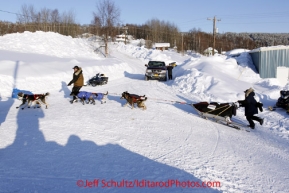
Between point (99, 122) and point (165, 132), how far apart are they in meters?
2.24

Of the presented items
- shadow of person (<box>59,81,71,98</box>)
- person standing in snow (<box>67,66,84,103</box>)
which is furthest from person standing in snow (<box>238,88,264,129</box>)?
shadow of person (<box>59,81,71,98</box>)

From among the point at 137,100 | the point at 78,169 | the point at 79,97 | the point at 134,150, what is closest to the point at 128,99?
the point at 137,100


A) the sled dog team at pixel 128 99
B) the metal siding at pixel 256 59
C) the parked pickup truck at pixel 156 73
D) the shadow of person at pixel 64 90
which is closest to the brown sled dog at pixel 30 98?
the sled dog team at pixel 128 99

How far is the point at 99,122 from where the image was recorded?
8.05 m

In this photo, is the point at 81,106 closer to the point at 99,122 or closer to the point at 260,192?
the point at 99,122

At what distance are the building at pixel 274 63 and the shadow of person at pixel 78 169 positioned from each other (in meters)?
21.8

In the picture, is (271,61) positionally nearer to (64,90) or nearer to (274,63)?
(274,63)

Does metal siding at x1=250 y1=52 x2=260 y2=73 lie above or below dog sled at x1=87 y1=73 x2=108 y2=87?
above

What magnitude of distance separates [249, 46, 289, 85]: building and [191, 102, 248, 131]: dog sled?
16.7m

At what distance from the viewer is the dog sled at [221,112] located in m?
8.86

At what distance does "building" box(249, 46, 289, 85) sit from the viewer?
22.9 meters

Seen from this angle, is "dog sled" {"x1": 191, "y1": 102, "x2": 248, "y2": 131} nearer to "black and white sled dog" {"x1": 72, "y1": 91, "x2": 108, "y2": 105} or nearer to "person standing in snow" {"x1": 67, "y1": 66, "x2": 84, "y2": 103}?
"black and white sled dog" {"x1": 72, "y1": 91, "x2": 108, "y2": 105}

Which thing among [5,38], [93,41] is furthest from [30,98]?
[93,41]

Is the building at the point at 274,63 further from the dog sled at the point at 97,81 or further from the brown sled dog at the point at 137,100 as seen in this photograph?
the brown sled dog at the point at 137,100
